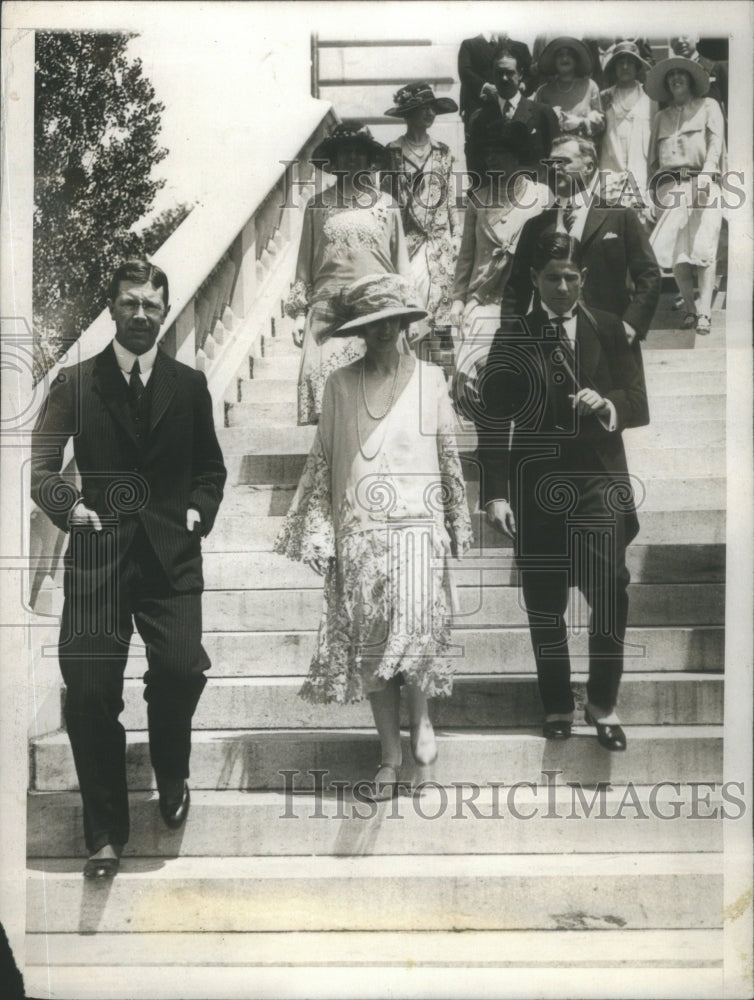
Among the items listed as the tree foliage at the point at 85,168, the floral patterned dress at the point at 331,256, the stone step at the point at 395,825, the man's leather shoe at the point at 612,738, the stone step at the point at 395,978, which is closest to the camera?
the stone step at the point at 395,978

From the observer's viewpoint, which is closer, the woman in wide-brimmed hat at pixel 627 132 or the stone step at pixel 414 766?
the stone step at pixel 414 766

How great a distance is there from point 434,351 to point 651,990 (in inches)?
108

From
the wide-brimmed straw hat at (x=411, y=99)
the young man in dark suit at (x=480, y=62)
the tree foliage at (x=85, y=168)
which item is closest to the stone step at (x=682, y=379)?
the young man in dark suit at (x=480, y=62)

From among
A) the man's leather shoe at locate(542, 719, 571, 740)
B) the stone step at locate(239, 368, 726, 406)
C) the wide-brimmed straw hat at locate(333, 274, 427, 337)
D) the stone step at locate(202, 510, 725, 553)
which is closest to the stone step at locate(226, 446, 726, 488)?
the stone step at locate(202, 510, 725, 553)

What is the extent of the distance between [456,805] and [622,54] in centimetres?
323

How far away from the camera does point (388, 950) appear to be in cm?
607

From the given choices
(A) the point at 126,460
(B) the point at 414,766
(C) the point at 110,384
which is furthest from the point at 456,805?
(C) the point at 110,384

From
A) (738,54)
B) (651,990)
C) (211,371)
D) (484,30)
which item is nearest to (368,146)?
A: (484,30)

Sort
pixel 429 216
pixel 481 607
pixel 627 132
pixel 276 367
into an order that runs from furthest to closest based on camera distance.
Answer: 1. pixel 276 367
2. pixel 429 216
3. pixel 627 132
4. pixel 481 607

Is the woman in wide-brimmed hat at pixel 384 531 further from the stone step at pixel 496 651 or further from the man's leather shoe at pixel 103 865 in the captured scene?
the man's leather shoe at pixel 103 865

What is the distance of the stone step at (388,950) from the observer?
6.07m

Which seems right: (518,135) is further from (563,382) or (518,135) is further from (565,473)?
(565,473)

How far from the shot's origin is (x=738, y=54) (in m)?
6.41

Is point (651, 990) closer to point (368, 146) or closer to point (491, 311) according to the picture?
point (491, 311)
